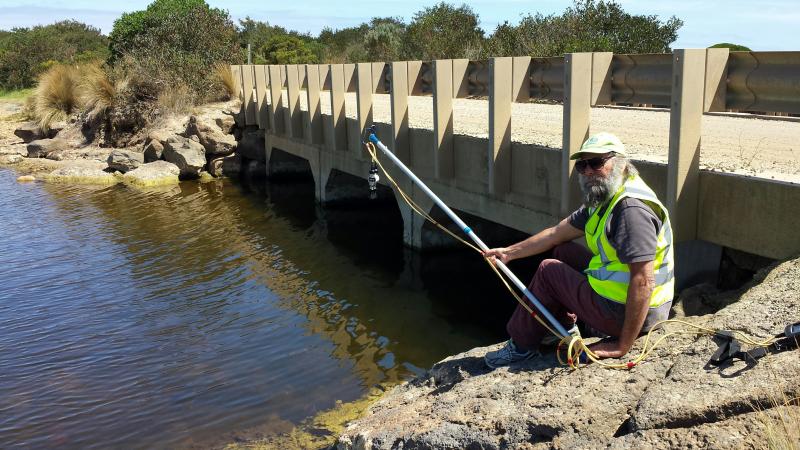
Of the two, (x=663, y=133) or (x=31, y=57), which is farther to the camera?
(x=31, y=57)

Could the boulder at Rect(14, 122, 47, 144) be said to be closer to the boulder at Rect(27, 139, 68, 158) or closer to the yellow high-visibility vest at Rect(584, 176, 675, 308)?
the boulder at Rect(27, 139, 68, 158)

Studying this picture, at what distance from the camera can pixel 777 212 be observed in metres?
5.49

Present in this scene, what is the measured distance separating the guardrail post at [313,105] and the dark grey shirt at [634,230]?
1094 cm

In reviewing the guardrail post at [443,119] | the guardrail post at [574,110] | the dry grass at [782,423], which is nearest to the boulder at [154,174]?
the guardrail post at [443,119]

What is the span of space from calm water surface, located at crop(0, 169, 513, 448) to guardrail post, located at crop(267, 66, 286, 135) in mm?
3166

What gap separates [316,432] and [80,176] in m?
16.6

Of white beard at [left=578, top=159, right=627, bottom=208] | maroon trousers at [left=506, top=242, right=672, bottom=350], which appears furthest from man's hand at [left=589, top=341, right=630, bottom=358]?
white beard at [left=578, top=159, right=627, bottom=208]

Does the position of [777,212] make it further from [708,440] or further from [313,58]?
[313,58]

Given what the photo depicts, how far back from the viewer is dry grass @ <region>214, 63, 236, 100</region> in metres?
22.9

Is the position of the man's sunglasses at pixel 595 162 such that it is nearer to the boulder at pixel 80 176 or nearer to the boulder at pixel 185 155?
the boulder at pixel 185 155

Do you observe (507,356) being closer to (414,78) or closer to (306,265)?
(414,78)

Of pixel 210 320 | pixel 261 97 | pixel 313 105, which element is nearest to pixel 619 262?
pixel 210 320

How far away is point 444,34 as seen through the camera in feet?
92.6

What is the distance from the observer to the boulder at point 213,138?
69.1 ft
